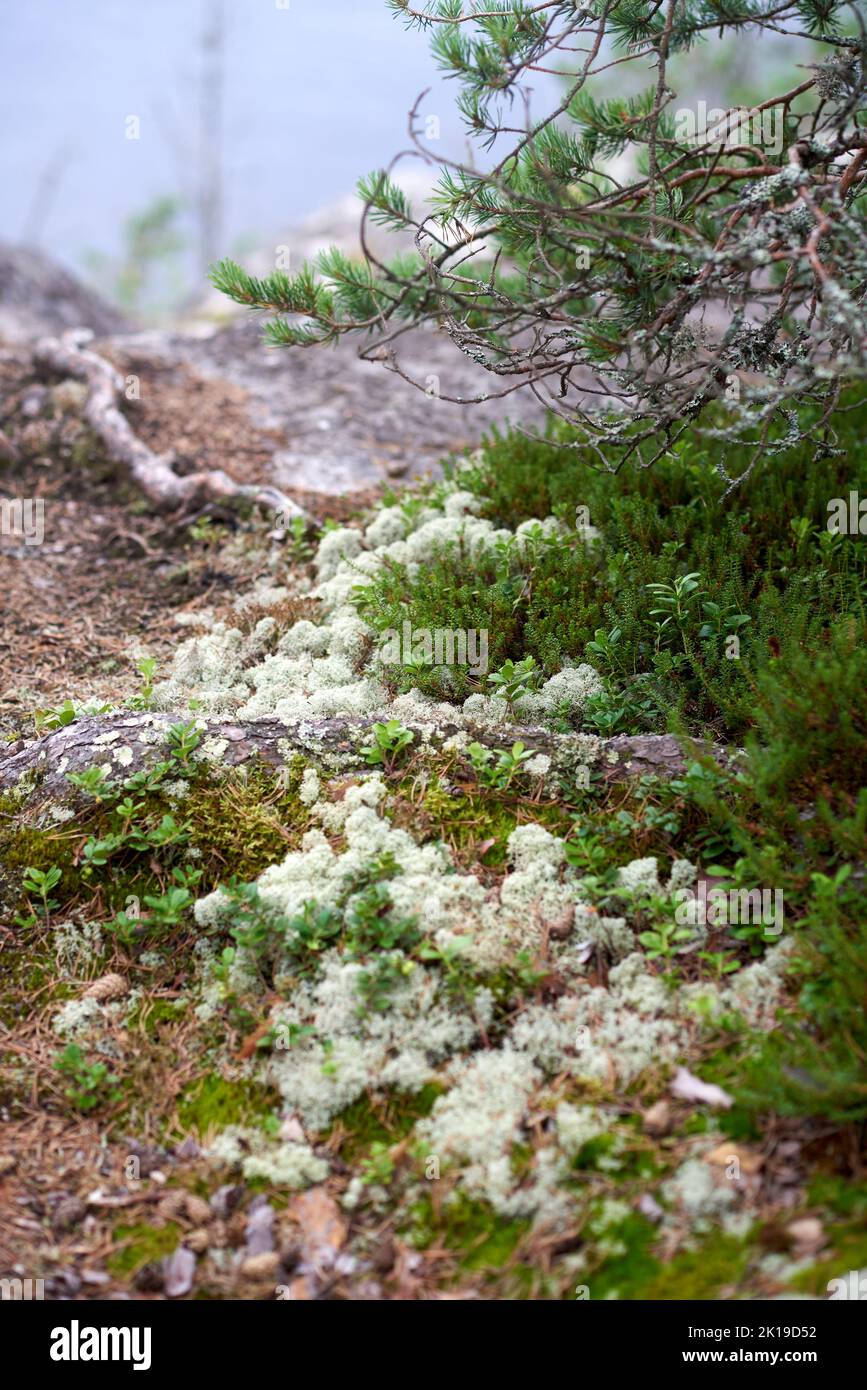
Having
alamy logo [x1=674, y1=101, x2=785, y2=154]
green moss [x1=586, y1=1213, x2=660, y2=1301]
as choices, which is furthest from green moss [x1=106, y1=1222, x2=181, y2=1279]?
alamy logo [x1=674, y1=101, x2=785, y2=154]

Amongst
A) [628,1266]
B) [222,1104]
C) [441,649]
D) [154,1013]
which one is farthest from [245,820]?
[628,1266]

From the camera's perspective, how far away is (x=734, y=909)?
3.20 metres

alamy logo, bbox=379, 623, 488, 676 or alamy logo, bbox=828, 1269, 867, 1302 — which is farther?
alamy logo, bbox=379, 623, 488, 676

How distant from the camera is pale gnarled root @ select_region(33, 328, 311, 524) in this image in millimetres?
6730

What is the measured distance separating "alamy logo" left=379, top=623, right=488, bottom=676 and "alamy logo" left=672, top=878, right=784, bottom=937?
62.6 inches

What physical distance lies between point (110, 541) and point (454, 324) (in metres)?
3.70

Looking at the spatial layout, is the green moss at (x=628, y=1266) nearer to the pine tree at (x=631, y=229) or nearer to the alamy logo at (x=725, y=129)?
the pine tree at (x=631, y=229)

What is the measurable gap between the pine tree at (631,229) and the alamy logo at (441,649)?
106 cm

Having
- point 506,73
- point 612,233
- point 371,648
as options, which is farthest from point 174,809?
point 506,73

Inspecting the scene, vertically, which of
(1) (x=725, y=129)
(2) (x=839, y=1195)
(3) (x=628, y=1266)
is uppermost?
(1) (x=725, y=129)

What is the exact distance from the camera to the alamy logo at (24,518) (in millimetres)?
7020

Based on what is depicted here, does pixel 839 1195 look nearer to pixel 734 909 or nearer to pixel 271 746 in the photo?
pixel 734 909
